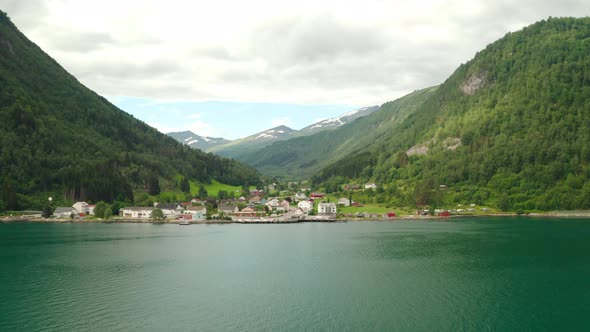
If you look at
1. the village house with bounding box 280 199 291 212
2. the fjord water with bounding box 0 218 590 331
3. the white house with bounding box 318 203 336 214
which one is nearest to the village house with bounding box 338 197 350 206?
the white house with bounding box 318 203 336 214

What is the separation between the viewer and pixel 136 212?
135625 mm

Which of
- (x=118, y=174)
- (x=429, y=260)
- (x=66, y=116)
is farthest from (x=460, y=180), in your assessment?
(x=66, y=116)

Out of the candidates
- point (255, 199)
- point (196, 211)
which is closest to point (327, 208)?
point (196, 211)

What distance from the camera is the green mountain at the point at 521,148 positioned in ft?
438

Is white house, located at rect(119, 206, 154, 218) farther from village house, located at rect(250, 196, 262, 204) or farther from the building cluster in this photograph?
village house, located at rect(250, 196, 262, 204)

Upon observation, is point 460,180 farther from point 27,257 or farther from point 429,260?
point 27,257

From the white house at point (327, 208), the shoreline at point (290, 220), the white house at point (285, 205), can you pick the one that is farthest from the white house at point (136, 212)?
the white house at point (327, 208)

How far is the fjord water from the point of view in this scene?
114 ft

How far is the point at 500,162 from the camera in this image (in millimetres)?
149875

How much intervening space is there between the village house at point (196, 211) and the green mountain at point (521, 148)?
61.3 meters

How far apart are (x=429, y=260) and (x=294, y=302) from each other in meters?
25.9

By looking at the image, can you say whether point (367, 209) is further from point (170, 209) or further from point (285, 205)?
point (170, 209)

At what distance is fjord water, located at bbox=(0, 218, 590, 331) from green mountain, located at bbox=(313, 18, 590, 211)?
193ft

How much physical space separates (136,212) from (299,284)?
10089cm
